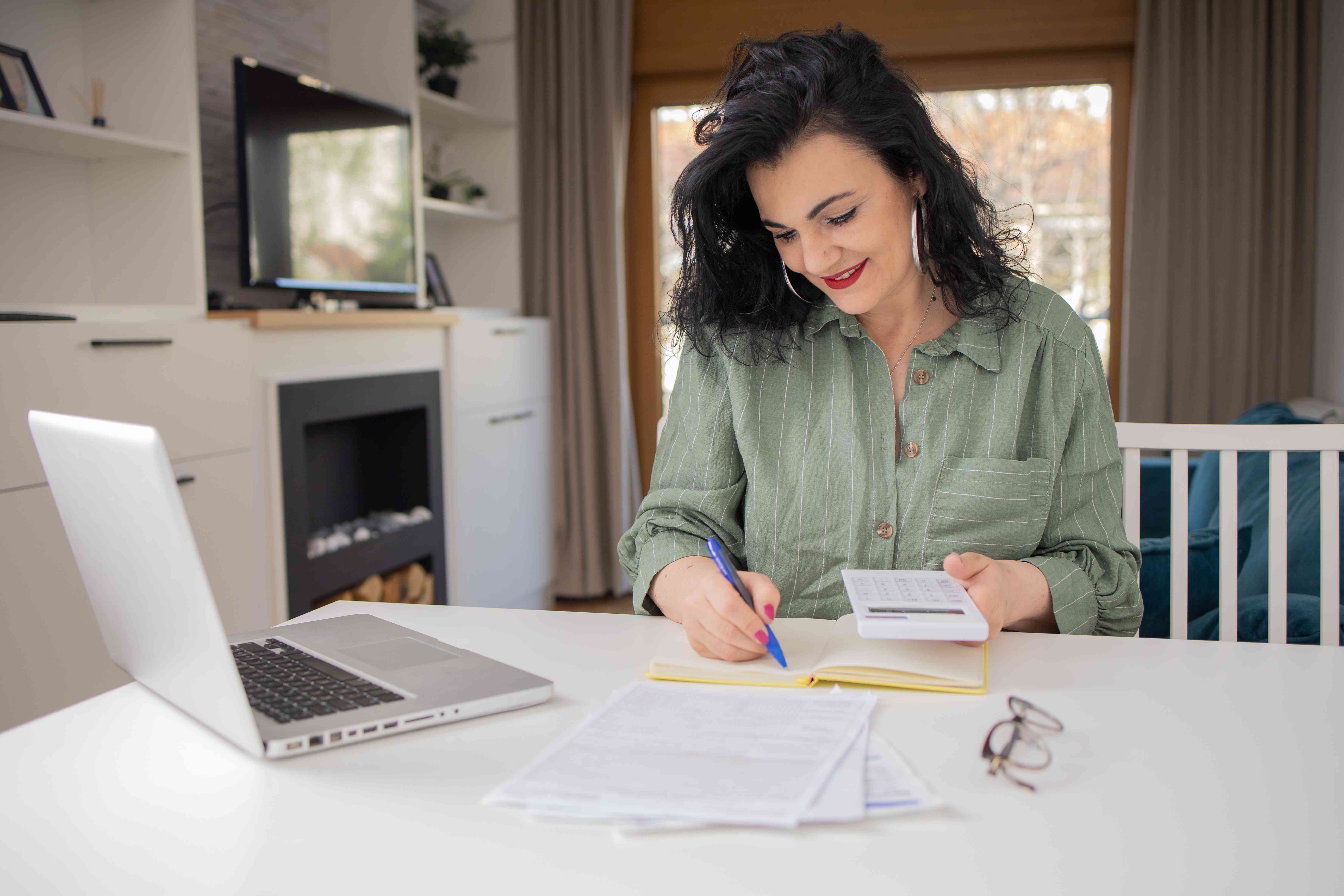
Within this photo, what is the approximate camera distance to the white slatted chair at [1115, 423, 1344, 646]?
1242 millimetres

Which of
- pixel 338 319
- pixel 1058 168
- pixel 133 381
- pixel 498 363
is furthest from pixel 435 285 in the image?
pixel 1058 168

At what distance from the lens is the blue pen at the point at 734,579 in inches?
35.5

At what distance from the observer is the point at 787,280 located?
1.33 meters

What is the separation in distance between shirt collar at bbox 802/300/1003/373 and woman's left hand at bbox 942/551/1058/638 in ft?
0.76

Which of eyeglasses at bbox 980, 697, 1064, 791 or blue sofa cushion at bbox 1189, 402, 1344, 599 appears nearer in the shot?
eyeglasses at bbox 980, 697, 1064, 791

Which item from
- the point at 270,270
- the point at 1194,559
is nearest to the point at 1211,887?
the point at 1194,559

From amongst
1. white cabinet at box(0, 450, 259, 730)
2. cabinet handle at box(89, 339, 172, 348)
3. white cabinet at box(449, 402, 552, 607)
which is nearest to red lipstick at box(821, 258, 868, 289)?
white cabinet at box(0, 450, 259, 730)

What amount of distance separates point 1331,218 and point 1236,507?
7.95 ft

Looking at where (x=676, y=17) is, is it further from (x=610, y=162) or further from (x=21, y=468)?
(x=21, y=468)

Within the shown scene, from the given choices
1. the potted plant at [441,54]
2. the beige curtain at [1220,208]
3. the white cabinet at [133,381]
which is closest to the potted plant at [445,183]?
the potted plant at [441,54]

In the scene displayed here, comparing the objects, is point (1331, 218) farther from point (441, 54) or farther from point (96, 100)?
point (96, 100)

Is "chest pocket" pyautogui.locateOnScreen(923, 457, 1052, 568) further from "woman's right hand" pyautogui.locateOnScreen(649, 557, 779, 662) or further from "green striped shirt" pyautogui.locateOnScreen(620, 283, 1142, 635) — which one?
"woman's right hand" pyautogui.locateOnScreen(649, 557, 779, 662)

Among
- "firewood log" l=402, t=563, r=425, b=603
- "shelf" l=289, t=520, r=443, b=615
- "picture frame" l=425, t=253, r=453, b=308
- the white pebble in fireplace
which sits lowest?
"firewood log" l=402, t=563, r=425, b=603

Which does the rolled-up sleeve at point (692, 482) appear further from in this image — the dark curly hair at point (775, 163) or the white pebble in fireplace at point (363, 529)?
the white pebble in fireplace at point (363, 529)
